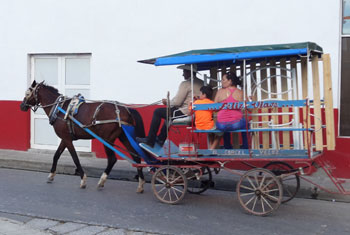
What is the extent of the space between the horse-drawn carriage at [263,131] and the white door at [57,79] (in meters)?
3.74

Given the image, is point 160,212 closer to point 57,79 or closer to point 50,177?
point 50,177

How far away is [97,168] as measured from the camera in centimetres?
923

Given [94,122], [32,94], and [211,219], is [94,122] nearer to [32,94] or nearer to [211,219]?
[32,94]

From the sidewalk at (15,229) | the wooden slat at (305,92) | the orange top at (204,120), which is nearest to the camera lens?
the sidewalk at (15,229)

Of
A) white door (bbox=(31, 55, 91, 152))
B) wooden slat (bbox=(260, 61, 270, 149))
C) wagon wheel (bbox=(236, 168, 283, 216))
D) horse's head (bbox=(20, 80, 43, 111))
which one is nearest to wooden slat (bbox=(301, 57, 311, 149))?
wooden slat (bbox=(260, 61, 270, 149))

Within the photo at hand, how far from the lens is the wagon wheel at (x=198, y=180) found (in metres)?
6.81

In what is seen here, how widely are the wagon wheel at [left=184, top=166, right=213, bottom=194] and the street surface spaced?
16cm

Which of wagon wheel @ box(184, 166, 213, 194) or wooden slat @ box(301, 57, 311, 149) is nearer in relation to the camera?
wooden slat @ box(301, 57, 311, 149)

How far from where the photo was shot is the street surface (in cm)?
562

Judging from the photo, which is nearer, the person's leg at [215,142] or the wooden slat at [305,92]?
the wooden slat at [305,92]

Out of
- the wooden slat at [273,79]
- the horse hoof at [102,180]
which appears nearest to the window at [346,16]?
the wooden slat at [273,79]

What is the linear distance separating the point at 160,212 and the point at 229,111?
1739 millimetres

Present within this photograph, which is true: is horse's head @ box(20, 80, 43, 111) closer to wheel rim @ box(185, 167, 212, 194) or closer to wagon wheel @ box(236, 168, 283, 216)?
wheel rim @ box(185, 167, 212, 194)

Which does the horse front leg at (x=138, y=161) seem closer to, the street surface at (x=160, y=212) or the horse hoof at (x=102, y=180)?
the street surface at (x=160, y=212)
